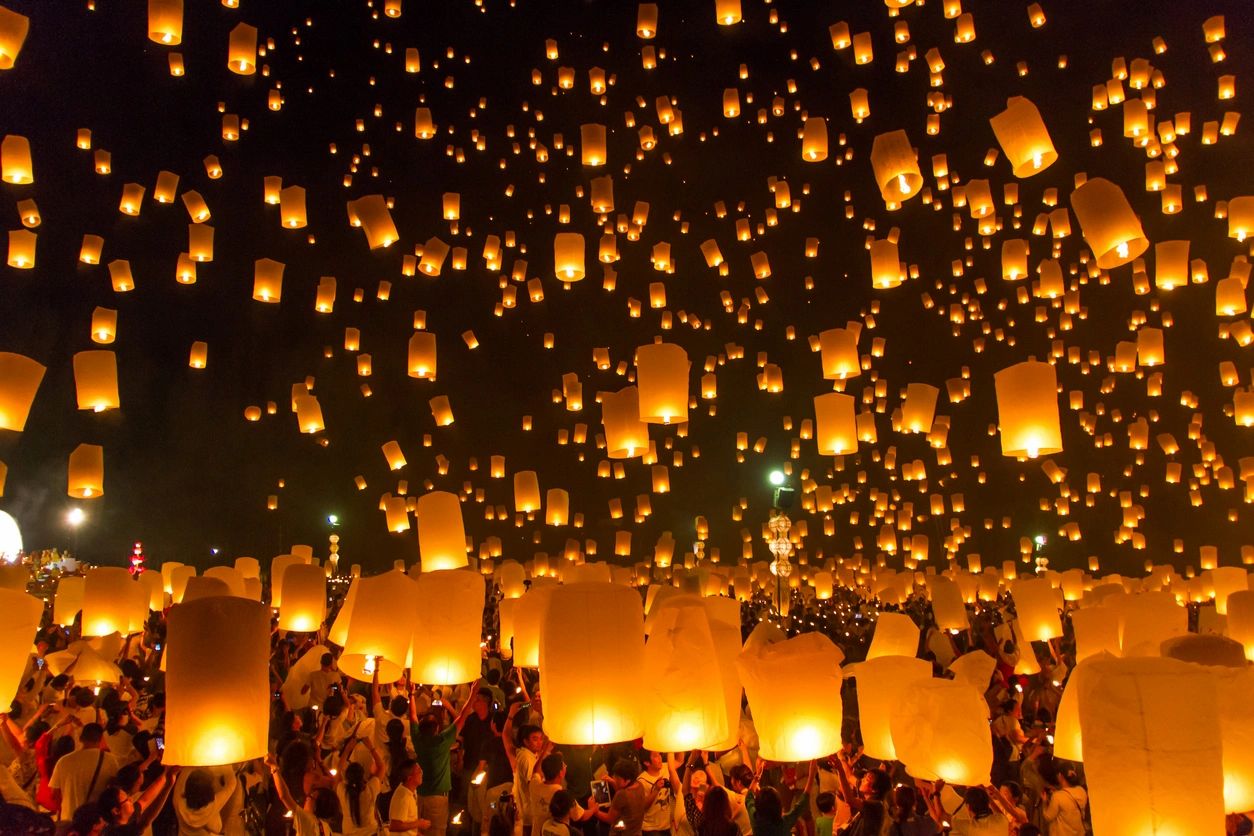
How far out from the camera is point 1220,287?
9719 mm

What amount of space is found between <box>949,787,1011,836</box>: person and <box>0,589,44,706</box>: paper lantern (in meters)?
4.56

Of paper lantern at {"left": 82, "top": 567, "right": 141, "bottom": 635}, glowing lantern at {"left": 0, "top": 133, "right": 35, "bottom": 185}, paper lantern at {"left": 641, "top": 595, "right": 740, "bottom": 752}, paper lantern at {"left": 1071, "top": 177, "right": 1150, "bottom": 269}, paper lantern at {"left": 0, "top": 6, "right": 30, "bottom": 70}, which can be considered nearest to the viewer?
paper lantern at {"left": 641, "top": 595, "right": 740, "bottom": 752}

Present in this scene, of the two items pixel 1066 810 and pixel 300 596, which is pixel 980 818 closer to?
pixel 1066 810

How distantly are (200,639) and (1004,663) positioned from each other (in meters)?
8.86

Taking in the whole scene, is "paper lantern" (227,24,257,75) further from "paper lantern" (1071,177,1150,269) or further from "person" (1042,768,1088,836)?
"person" (1042,768,1088,836)

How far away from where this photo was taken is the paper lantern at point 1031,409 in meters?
5.53

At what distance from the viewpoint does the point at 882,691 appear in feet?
14.5

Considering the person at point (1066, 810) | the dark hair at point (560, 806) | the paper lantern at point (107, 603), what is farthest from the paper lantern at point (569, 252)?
the person at point (1066, 810)

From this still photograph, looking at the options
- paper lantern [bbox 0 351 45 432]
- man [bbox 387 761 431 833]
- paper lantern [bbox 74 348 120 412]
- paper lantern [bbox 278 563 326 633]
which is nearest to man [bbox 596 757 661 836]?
man [bbox 387 761 431 833]

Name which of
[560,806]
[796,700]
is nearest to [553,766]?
[560,806]

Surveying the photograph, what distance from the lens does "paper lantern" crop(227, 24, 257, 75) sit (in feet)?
27.0

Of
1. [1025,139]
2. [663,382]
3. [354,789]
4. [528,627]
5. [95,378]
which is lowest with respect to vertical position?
[354,789]

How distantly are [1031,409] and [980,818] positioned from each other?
243 centimetres

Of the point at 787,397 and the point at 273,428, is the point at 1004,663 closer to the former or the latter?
the point at 787,397
